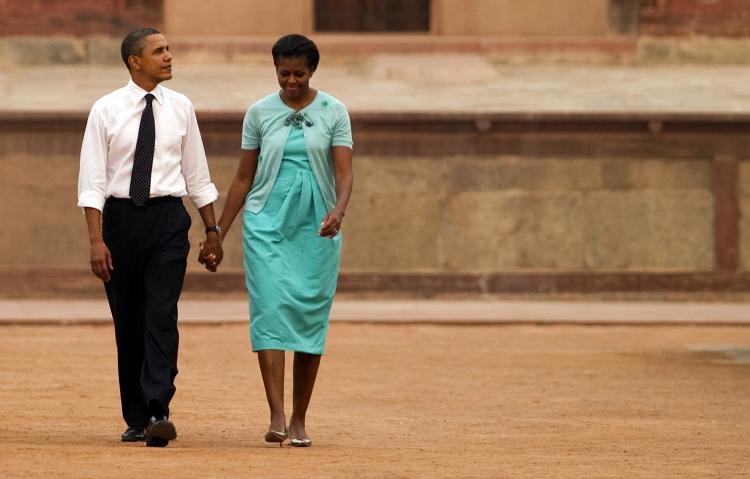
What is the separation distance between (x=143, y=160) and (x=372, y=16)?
55.2 feet

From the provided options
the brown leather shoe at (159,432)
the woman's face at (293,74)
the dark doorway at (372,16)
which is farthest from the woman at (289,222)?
the dark doorway at (372,16)

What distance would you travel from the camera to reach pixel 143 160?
896 cm

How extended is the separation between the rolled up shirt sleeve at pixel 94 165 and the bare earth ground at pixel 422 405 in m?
1.09

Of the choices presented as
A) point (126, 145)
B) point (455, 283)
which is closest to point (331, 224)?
point (126, 145)

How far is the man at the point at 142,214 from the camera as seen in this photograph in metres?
8.93

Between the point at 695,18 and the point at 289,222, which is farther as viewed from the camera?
the point at 695,18

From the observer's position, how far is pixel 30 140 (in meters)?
20.0

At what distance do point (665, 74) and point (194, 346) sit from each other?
10.1 m

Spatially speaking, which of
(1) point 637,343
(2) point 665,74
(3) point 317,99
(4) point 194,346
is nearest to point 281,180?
(3) point 317,99

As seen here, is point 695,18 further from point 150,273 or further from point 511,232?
point 150,273

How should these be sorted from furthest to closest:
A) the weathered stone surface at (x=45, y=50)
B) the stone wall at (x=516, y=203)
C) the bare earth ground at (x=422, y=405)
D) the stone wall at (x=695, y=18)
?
the stone wall at (x=695, y=18)
the weathered stone surface at (x=45, y=50)
the stone wall at (x=516, y=203)
the bare earth ground at (x=422, y=405)

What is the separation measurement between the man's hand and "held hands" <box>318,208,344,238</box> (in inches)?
37.4

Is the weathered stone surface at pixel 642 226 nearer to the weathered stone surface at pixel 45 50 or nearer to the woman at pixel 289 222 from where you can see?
the weathered stone surface at pixel 45 50

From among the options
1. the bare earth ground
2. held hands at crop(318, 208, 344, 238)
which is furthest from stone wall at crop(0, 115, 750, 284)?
held hands at crop(318, 208, 344, 238)
